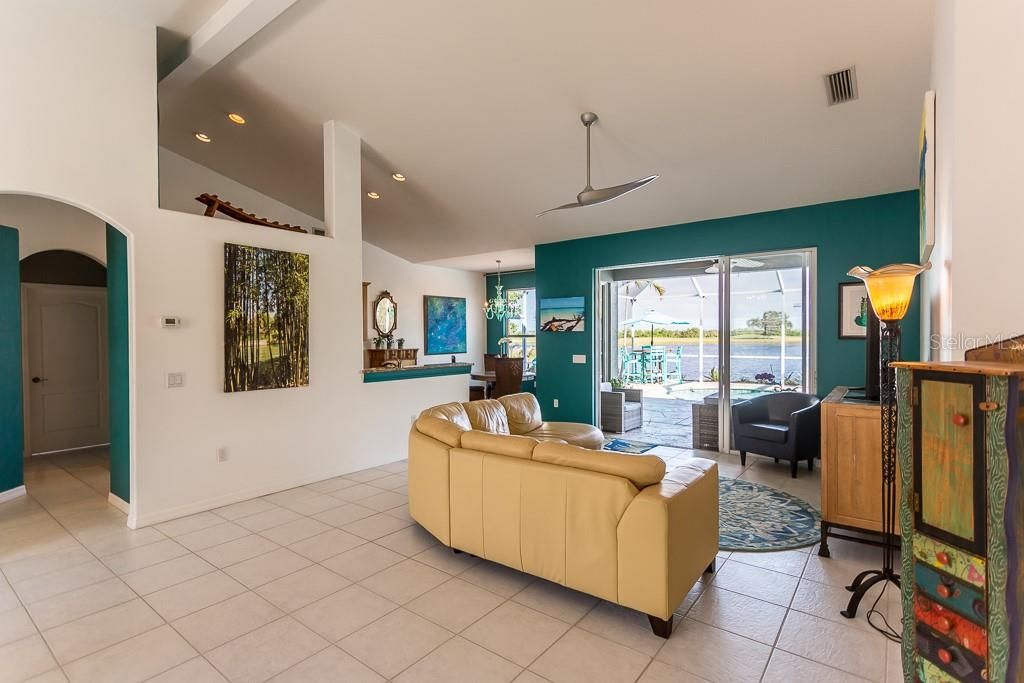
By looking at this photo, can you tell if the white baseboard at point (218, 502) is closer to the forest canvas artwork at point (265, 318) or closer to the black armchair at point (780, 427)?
the forest canvas artwork at point (265, 318)

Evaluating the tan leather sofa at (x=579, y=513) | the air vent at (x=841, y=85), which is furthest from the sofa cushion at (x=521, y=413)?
the air vent at (x=841, y=85)

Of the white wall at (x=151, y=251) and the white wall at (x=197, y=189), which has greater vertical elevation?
the white wall at (x=197, y=189)

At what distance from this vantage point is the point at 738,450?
5.75 meters

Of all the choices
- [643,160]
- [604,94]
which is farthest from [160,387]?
[643,160]

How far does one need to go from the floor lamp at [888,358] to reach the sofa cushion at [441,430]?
2.34m

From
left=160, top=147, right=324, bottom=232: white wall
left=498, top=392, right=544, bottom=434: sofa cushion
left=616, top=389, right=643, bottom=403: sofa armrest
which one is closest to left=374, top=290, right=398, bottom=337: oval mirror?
left=160, top=147, right=324, bottom=232: white wall

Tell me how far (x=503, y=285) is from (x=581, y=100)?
730cm

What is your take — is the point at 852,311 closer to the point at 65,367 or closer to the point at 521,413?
the point at 521,413

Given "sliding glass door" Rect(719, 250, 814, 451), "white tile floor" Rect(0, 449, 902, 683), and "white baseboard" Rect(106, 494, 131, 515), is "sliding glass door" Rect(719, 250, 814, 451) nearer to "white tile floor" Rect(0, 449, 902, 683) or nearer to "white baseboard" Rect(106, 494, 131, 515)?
"white tile floor" Rect(0, 449, 902, 683)

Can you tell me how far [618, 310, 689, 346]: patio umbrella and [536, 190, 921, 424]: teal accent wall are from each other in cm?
105

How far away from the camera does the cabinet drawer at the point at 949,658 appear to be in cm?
125

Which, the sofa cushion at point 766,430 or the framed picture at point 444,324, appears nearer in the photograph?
the sofa cushion at point 766,430

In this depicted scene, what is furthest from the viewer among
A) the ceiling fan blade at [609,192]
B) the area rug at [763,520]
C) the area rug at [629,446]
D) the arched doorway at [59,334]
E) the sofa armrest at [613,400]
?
the sofa armrest at [613,400]

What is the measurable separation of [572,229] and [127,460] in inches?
223
